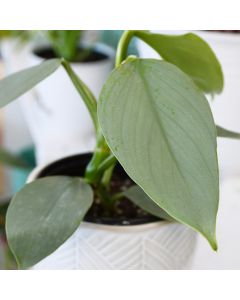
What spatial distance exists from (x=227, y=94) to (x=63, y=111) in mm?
322

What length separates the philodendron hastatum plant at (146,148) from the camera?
29 cm

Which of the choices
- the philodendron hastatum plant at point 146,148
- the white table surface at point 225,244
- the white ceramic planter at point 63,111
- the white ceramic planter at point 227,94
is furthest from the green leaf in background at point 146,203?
the white ceramic planter at point 63,111

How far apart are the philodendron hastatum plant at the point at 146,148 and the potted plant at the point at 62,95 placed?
348 millimetres

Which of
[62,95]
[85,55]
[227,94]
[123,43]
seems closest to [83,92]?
[123,43]

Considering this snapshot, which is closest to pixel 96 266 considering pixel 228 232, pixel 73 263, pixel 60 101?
pixel 73 263

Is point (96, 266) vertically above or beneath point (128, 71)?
beneath

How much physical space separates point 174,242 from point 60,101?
0.41m

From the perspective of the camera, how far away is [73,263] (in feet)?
1.44

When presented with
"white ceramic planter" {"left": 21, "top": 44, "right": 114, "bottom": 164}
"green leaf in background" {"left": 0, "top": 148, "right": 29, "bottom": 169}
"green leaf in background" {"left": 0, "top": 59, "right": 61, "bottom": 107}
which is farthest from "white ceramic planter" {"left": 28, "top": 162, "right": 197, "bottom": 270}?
"green leaf in background" {"left": 0, "top": 148, "right": 29, "bottom": 169}

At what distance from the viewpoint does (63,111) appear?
809 millimetres

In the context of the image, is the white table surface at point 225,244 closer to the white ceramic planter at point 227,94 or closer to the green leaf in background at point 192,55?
the white ceramic planter at point 227,94

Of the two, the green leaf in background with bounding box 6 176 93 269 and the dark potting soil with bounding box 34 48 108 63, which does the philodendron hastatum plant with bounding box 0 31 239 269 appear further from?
the dark potting soil with bounding box 34 48 108 63
